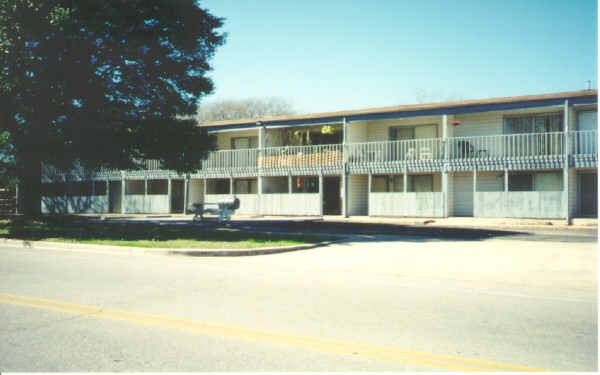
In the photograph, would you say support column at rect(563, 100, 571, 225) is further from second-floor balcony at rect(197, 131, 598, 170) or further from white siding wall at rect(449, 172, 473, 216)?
white siding wall at rect(449, 172, 473, 216)

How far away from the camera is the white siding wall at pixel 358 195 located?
27.0m

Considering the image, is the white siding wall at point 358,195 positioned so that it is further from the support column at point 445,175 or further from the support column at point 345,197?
the support column at point 445,175

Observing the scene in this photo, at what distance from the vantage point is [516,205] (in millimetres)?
22016

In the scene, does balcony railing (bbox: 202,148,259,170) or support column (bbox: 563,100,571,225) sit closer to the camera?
support column (bbox: 563,100,571,225)

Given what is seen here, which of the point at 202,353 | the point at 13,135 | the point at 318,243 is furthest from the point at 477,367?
the point at 13,135

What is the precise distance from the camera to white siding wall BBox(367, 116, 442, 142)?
25984 millimetres

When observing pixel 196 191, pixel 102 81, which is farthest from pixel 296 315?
pixel 196 191

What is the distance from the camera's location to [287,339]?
457cm

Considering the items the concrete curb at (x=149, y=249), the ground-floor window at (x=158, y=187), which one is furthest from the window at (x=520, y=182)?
the ground-floor window at (x=158, y=187)

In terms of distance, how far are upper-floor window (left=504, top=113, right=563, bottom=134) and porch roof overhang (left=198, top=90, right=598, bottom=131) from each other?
6.23 feet

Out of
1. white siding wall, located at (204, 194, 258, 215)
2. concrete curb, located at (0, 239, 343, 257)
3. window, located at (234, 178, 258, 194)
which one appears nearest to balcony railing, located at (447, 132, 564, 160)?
white siding wall, located at (204, 194, 258, 215)

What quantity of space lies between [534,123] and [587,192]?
4.32 m

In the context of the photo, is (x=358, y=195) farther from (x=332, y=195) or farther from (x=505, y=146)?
(x=505, y=146)

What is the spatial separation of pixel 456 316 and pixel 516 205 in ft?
60.8
